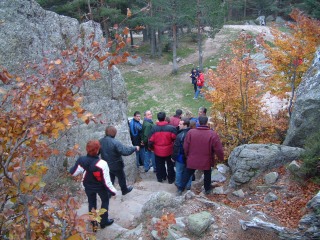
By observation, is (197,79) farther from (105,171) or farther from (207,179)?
(105,171)

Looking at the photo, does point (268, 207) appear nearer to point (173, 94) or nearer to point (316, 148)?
point (316, 148)

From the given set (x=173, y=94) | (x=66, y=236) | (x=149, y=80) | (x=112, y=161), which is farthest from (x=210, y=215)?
(x=149, y=80)

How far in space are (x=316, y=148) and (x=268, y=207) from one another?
138 centimetres

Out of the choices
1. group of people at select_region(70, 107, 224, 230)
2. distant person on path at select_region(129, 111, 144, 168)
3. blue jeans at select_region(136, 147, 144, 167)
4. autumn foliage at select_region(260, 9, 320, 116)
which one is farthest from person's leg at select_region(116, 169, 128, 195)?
autumn foliage at select_region(260, 9, 320, 116)

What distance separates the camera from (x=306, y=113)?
8.23m

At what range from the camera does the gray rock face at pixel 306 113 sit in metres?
8.12

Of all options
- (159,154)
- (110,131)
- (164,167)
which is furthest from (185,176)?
(110,131)

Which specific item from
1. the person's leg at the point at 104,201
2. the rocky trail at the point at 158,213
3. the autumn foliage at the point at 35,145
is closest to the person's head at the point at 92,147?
the person's leg at the point at 104,201

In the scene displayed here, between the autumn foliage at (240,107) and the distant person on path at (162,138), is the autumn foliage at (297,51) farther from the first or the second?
the distant person on path at (162,138)

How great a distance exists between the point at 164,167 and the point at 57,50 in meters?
3.79

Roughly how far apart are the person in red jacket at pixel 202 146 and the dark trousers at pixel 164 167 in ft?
3.92

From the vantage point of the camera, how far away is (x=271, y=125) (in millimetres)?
9500

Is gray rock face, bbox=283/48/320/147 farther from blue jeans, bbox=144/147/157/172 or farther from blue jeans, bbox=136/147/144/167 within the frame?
blue jeans, bbox=136/147/144/167

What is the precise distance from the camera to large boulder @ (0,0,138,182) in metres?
7.46
